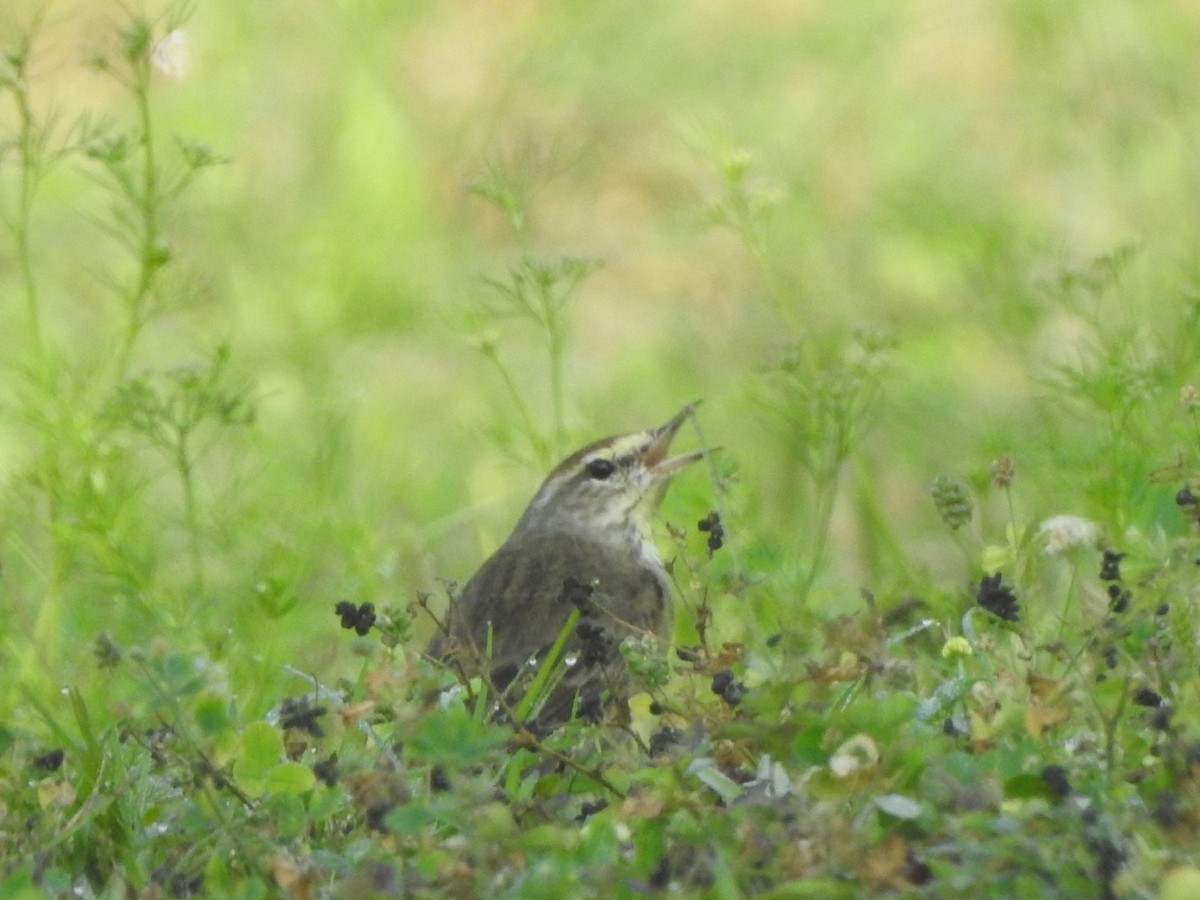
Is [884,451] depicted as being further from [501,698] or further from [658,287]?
[501,698]

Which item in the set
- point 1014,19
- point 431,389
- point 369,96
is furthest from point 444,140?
point 1014,19

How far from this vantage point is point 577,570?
5918 millimetres

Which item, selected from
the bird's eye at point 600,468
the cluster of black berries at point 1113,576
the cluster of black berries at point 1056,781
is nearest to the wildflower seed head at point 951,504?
the cluster of black berries at point 1113,576

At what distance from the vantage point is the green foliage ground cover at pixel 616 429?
3258 millimetres

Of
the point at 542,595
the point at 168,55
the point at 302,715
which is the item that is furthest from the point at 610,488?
the point at 302,715

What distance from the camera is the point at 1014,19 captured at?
30.6ft

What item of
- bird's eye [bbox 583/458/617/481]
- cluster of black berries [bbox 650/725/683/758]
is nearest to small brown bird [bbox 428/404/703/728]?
bird's eye [bbox 583/458/617/481]

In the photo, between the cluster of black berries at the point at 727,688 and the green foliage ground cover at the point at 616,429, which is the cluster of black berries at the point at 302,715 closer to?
the green foliage ground cover at the point at 616,429

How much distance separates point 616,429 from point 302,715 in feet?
16.7

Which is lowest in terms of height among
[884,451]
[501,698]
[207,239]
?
[884,451]

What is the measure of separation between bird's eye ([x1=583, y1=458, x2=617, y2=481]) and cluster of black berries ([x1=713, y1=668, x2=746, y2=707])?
2.82 m

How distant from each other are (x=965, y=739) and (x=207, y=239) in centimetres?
591

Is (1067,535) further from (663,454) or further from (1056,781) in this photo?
(663,454)

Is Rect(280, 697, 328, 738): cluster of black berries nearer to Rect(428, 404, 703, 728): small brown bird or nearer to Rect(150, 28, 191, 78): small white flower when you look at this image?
Rect(428, 404, 703, 728): small brown bird
